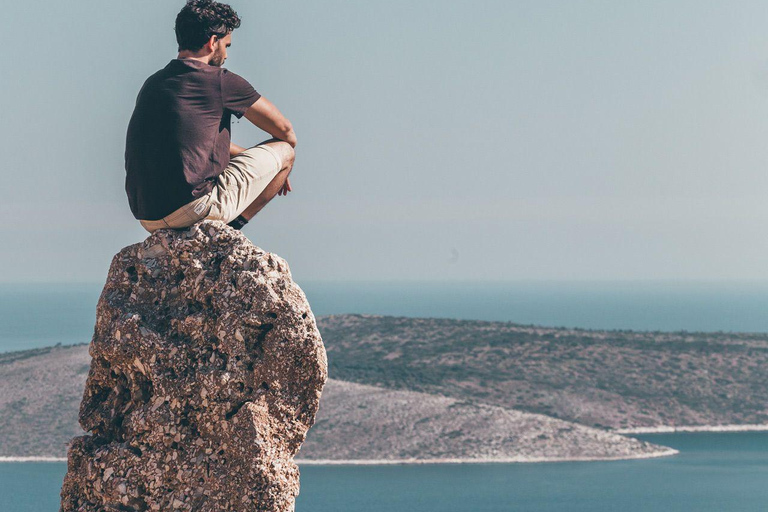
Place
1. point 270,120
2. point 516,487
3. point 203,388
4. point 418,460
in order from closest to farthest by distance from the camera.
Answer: point 203,388 < point 270,120 < point 516,487 < point 418,460

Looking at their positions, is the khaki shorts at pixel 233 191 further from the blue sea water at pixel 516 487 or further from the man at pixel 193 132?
the blue sea water at pixel 516 487

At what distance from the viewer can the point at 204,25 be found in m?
7.89

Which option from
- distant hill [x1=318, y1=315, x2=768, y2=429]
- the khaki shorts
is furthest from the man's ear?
distant hill [x1=318, y1=315, x2=768, y2=429]

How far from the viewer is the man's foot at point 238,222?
8.20 m

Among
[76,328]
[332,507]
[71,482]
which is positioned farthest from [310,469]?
[76,328]

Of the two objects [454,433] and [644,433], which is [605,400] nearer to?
[644,433]

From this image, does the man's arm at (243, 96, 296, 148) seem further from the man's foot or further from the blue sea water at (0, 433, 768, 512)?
the blue sea water at (0, 433, 768, 512)

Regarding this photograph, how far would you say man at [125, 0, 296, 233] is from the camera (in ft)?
25.2

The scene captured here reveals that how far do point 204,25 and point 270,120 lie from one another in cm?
80

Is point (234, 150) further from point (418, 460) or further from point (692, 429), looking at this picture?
point (692, 429)

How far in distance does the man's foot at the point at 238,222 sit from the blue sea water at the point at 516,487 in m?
40.5

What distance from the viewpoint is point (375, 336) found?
3280 inches

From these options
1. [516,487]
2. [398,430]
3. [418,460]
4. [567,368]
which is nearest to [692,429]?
[567,368]

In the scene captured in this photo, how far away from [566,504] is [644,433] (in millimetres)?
19919
